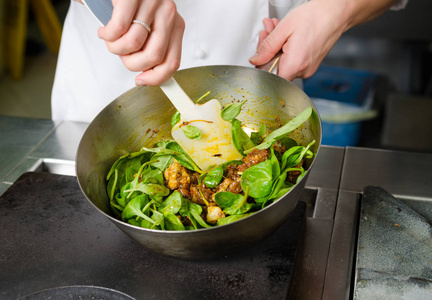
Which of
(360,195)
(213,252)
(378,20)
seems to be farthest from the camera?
(378,20)

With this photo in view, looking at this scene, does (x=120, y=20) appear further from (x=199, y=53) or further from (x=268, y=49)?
(x=199, y=53)

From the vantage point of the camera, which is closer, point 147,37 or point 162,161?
point 147,37

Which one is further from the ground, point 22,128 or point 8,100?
point 22,128

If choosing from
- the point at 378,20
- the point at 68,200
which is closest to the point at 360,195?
the point at 68,200

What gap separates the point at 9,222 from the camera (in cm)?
84

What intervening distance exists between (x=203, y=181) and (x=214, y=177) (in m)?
0.03

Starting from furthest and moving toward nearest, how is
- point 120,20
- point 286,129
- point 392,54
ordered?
point 392,54
point 286,129
point 120,20

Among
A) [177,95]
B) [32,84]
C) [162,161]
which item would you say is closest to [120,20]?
[177,95]

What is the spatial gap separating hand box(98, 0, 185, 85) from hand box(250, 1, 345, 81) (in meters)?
0.27

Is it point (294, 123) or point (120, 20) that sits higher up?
point (120, 20)

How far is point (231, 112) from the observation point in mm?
796

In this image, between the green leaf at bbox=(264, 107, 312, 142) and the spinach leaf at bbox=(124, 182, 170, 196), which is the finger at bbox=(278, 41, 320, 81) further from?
the spinach leaf at bbox=(124, 182, 170, 196)

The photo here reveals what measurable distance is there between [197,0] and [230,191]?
57 centimetres

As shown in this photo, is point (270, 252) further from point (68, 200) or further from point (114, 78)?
point (114, 78)
